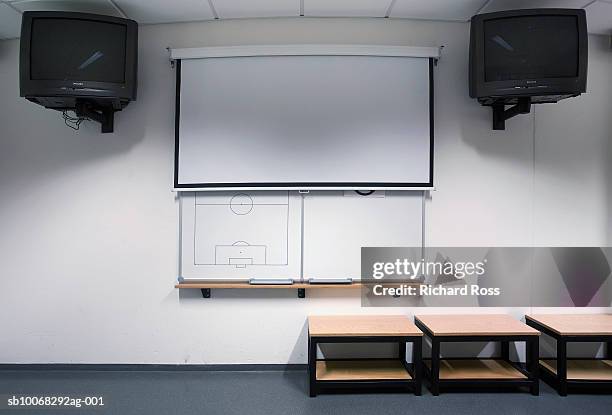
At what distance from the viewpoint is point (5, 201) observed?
2.73 meters

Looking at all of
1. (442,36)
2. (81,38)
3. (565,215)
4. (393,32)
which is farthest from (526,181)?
(81,38)

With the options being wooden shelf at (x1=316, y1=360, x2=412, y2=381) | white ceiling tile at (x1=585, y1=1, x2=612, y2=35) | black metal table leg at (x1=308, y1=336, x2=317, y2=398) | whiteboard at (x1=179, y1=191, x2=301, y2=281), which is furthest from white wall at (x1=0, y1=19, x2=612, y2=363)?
white ceiling tile at (x1=585, y1=1, x2=612, y2=35)

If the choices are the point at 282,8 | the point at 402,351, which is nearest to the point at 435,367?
the point at 402,351

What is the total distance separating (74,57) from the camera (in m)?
2.31

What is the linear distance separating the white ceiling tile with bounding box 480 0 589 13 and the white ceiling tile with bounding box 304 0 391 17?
0.71 m

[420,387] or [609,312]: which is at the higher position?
[609,312]

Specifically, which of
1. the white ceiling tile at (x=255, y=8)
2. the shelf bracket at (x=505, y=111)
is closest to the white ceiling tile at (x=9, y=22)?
the white ceiling tile at (x=255, y=8)

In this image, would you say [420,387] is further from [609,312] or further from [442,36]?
[442,36]

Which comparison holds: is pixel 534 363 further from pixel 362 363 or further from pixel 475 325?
pixel 362 363

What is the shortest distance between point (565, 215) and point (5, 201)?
411 cm

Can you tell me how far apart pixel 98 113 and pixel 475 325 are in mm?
2971

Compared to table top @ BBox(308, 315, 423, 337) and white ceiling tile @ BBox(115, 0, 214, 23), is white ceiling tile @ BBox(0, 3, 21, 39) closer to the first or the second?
white ceiling tile @ BBox(115, 0, 214, 23)

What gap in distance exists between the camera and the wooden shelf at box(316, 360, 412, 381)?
241cm

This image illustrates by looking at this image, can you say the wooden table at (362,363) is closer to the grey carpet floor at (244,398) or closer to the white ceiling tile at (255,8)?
the grey carpet floor at (244,398)
